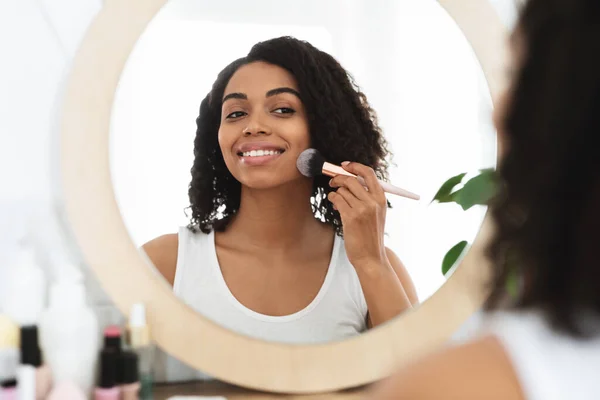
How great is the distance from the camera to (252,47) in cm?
67

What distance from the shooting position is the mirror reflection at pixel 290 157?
656 millimetres

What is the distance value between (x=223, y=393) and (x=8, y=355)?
230 mm

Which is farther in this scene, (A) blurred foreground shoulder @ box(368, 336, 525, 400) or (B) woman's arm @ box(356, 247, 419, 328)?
(B) woman's arm @ box(356, 247, 419, 328)

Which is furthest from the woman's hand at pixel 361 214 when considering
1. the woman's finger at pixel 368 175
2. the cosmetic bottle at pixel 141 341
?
the cosmetic bottle at pixel 141 341

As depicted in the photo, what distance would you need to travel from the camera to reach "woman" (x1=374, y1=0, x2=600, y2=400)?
0.28m

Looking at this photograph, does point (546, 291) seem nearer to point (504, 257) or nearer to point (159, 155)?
point (504, 257)

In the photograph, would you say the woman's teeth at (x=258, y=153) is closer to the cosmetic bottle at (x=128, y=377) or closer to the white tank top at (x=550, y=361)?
the cosmetic bottle at (x=128, y=377)

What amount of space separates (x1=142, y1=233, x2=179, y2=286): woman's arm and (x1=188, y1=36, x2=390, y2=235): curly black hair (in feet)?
0.09

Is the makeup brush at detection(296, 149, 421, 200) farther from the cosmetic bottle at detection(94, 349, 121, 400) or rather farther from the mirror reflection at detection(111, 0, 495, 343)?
the cosmetic bottle at detection(94, 349, 121, 400)

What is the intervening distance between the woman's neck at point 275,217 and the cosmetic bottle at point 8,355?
24 cm

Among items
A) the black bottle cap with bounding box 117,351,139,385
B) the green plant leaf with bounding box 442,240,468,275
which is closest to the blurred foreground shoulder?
the black bottle cap with bounding box 117,351,139,385

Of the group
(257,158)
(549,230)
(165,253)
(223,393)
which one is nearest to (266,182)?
(257,158)

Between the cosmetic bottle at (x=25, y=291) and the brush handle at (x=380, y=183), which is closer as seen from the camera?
the cosmetic bottle at (x=25, y=291)

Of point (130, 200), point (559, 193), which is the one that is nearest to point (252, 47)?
point (130, 200)
